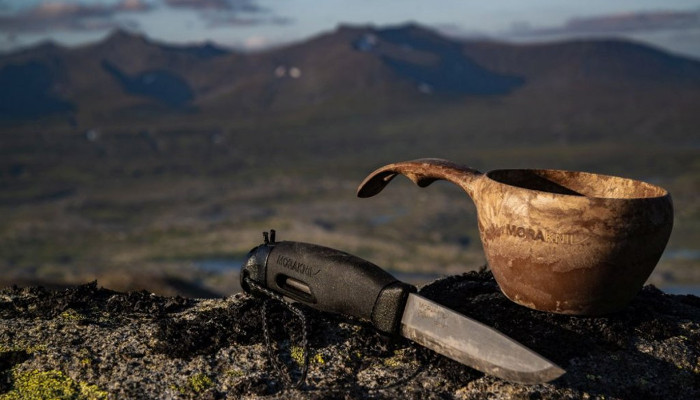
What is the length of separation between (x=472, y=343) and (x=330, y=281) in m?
1.44

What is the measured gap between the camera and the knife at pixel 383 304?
4945 millimetres

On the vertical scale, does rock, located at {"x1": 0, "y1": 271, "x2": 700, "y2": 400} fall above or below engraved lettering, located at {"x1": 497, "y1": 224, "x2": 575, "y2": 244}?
below

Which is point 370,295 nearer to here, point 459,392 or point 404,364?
point 404,364

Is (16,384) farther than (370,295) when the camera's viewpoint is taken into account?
No

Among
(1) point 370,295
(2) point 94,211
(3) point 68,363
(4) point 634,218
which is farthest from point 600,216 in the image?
(2) point 94,211

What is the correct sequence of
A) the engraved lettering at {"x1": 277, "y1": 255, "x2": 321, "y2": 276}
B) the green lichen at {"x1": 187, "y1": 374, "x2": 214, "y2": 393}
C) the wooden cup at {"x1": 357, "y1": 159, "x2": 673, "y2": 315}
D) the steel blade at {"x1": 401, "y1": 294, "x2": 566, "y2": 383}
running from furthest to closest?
the engraved lettering at {"x1": 277, "y1": 255, "x2": 321, "y2": 276}, the wooden cup at {"x1": 357, "y1": 159, "x2": 673, "y2": 315}, the green lichen at {"x1": 187, "y1": 374, "x2": 214, "y2": 393}, the steel blade at {"x1": 401, "y1": 294, "x2": 566, "y2": 383}

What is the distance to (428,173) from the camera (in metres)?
6.69

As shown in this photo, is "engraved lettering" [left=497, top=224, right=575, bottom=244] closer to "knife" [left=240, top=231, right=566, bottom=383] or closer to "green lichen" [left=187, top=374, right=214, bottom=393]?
"knife" [left=240, top=231, right=566, bottom=383]

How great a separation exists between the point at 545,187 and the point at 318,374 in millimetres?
3347

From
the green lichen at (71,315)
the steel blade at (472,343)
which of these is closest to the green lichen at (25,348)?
the green lichen at (71,315)

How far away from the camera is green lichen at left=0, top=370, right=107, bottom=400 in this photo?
16.6 ft

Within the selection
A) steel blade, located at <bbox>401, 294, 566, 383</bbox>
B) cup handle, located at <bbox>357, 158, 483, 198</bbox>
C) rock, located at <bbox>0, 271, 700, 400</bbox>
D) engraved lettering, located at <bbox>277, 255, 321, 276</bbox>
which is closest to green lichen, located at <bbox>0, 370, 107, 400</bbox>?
rock, located at <bbox>0, 271, 700, 400</bbox>

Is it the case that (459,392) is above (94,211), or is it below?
above

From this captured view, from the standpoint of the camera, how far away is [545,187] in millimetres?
7133
